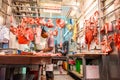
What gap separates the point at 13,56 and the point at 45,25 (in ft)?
6.89

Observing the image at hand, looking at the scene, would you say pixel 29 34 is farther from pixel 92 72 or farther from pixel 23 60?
pixel 92 72

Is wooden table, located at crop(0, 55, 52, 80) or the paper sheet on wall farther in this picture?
the paper sheet on wall

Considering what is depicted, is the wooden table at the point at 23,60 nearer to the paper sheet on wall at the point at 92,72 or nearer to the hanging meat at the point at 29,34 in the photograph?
the hanging meat at the point at 29,34

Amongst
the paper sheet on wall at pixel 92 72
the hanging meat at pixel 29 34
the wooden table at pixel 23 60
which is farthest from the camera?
the hanging meat at pixel 29 34

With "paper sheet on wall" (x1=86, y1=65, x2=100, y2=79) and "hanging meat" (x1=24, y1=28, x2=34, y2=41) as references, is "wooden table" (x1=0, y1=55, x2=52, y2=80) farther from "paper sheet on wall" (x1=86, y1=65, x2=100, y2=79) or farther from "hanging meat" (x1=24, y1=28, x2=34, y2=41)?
"paper sheet on wall" (x1=86, y1=65, x2=100, y2=79)

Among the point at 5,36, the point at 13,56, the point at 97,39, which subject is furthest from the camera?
the point at 97,39

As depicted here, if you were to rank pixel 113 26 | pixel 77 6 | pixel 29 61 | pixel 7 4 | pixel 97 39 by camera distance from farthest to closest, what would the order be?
pixel 77 6 → pixel 7 4 → pixel 97 39 → pixel 113 26 → pixel 29 61

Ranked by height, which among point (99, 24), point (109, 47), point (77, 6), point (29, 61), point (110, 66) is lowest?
point (110, 66)

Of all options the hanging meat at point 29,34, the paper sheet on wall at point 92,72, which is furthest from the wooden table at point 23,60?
the paper sheet on wall at point 92,72

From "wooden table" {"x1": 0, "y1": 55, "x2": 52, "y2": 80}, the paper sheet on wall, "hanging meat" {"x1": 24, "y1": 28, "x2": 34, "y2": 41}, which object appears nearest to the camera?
"wooden table" {"x1": 0, "y1": 55, "x2": 52, "y2": 80}

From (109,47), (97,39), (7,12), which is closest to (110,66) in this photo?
(109,47)

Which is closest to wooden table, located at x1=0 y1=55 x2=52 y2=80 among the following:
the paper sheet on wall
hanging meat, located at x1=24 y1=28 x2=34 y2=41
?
hanging meat, located at x1=24 y1=28 x2=34 y2=41

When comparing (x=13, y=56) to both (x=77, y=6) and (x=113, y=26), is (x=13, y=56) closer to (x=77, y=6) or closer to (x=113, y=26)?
(x=113, y=26)

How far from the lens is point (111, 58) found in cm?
345
